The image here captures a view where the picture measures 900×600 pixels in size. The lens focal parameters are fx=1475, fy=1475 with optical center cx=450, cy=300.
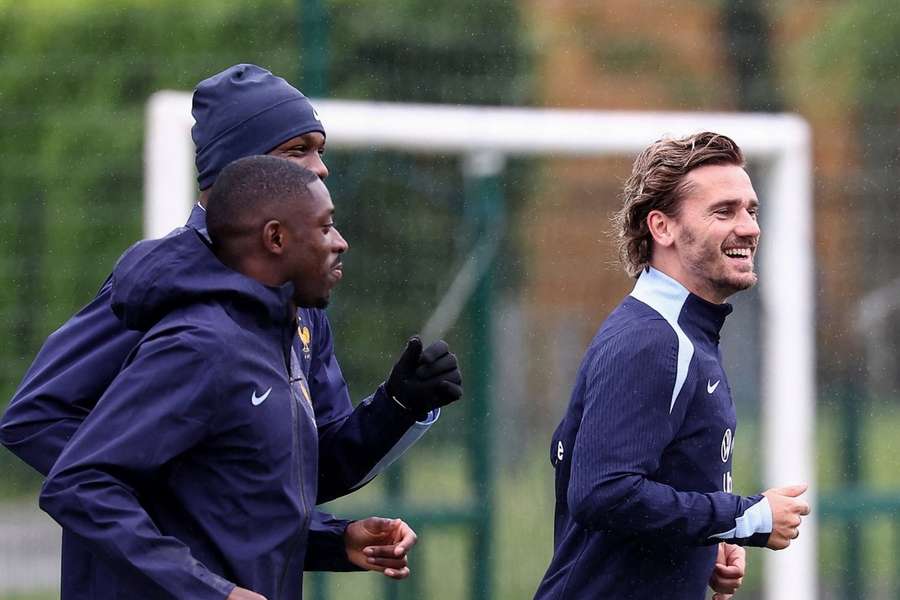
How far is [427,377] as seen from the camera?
262cm

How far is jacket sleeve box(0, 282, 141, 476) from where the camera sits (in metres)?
2.47

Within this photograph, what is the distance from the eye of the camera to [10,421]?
250 centimetres

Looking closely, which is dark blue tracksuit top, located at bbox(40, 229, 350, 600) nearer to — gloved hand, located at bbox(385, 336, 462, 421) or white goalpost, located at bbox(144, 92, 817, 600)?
gloved hand, located at bbox(385, 336, 462, 421)

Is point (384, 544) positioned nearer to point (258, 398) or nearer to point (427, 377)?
point (427, 377)

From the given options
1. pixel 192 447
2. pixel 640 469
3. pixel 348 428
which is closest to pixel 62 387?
pixel 192 447

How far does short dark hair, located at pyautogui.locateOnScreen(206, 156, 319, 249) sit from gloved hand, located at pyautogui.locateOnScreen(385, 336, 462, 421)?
0.36 m

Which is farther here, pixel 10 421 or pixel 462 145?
pixel 462 145

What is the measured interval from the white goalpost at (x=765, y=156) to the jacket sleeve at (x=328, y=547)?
2.43 metres

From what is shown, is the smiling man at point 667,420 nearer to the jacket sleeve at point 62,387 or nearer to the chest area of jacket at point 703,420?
the chest area of jacket at point 703,420

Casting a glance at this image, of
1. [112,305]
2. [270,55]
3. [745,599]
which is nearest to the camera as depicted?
[112,305]

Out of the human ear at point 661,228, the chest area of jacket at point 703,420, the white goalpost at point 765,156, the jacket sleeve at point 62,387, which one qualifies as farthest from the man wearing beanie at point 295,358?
the white goalpost at point 765,156

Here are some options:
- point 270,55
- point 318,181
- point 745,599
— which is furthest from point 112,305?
point 745,599

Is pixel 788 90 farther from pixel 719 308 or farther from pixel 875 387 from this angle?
pixel 719 308

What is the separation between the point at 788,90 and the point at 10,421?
3.74 meters
